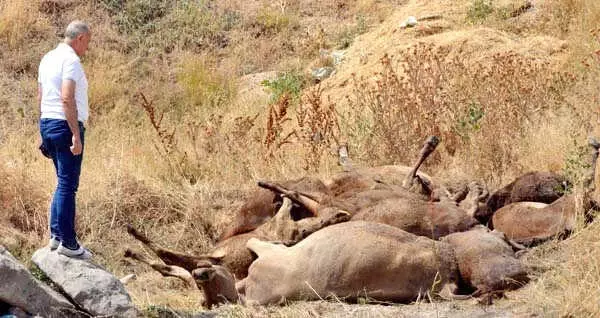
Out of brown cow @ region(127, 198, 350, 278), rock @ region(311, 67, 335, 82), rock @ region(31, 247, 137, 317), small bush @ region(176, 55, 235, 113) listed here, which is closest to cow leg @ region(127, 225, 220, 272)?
brown cow @ region(127, 198, 350, 278)

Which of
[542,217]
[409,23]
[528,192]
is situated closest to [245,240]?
[542,217]

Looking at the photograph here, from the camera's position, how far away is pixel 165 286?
7484 mm

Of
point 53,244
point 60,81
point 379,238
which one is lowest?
point 379,238

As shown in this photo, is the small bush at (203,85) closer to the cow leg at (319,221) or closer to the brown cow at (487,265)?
the cow leg at (319,221)

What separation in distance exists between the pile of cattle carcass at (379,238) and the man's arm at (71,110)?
1.15 metres

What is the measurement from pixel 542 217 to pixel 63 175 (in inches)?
141

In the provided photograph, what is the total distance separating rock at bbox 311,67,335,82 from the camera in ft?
51.6

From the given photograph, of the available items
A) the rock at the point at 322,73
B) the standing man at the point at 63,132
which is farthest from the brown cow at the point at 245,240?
the rock at the point at 322,73

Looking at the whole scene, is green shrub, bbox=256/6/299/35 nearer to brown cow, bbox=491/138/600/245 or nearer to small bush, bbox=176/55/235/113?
small bush, bbox=176/55/235/113

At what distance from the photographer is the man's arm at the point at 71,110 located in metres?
5.93

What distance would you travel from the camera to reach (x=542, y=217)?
7.50m

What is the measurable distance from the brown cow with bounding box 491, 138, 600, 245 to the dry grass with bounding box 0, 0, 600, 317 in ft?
0.90

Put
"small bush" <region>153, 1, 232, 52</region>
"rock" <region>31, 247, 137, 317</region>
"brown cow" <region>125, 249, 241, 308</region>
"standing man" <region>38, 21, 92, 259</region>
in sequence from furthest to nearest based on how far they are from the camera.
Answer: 1. "small bush" <region>153, 1, 232, 52</region>
2. "brown cow" <region>125, 249, 241, 308</region>
3. "standing man" <region>38, 21, 92, 259</region>
4. "rock" <region>31, 247, 137, 317</region>

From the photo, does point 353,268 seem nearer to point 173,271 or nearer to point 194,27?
point 173,271
